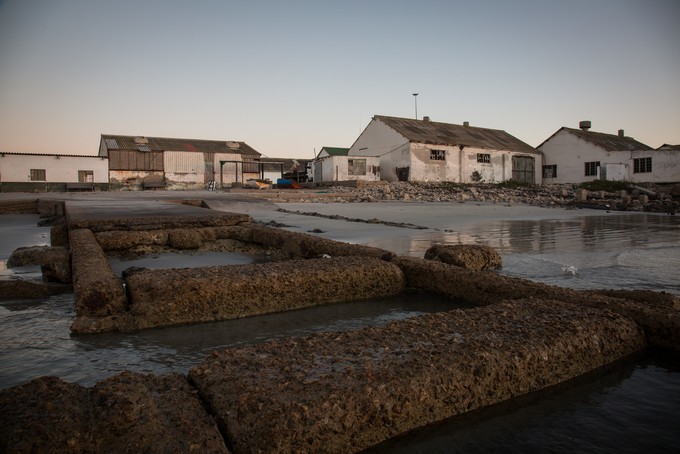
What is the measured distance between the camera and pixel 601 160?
33.4 metres

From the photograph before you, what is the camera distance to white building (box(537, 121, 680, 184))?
3098 centimetres

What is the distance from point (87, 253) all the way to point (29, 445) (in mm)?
2524

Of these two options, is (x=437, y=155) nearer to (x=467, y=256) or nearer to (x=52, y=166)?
(x=52, y=166)

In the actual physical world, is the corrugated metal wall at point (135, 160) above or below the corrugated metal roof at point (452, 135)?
below

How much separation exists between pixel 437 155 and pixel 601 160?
39.2 feet

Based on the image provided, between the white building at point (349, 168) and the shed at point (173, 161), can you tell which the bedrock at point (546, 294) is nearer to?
the white building at point (349, 168)

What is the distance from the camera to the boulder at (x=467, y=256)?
394cm

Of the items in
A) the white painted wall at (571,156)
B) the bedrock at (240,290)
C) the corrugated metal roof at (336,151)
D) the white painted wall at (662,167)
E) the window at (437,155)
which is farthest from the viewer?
the corrugated metal roof at (336,151)

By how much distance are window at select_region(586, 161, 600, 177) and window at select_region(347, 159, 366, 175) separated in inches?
657

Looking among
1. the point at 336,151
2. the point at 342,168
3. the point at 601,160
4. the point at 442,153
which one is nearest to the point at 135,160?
the point at 336,151

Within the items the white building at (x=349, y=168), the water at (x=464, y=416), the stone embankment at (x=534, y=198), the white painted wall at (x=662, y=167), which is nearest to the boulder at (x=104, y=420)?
the water at (x=464, y=416)

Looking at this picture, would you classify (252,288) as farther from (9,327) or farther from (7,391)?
(7,391)

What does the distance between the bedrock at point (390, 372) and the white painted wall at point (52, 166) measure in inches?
1468

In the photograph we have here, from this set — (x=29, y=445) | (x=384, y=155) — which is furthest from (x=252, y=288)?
(x=384, y=155)
